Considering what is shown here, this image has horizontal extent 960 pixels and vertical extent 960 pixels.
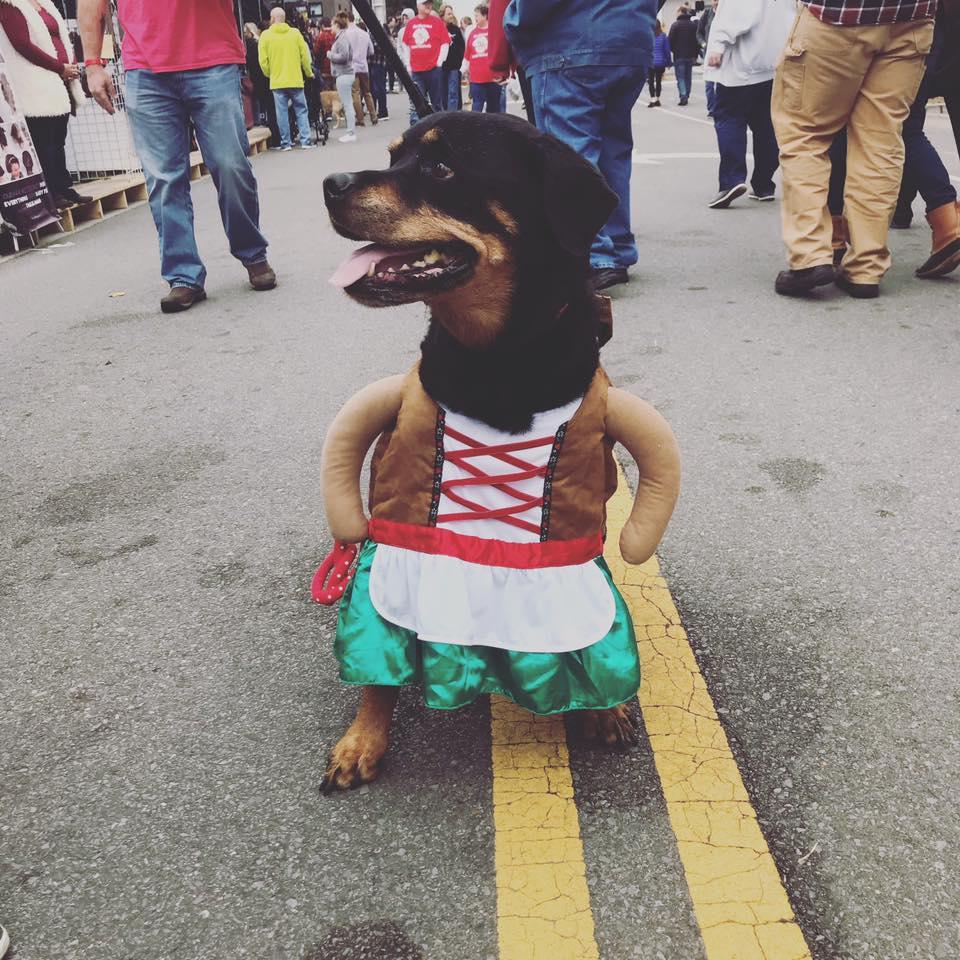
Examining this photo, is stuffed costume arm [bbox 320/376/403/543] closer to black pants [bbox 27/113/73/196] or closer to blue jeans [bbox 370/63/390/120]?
black pants [bbox 27/113/73/196]

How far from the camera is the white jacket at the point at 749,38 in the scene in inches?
274

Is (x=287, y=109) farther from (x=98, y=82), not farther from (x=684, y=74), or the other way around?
(x=98, y=82)

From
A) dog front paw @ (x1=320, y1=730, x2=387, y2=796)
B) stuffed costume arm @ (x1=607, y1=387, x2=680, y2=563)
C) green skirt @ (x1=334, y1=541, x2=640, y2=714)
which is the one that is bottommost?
dog front paw @ (x1=320, y1=730, x2=387, y2=796)

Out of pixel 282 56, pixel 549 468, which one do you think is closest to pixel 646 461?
pixel 549 468

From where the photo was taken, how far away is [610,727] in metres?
1.85

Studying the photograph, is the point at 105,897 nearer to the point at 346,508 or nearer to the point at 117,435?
the point at 346,508

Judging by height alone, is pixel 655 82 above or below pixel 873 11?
below

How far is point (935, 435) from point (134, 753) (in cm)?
288

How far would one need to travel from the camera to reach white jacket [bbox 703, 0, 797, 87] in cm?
695

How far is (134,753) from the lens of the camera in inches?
73.7

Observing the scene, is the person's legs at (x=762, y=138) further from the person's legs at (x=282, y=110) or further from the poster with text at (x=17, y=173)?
the person's legs at (x=282, y=110)

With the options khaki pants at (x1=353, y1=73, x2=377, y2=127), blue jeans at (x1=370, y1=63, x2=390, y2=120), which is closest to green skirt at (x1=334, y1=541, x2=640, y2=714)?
khaki pants at (x1=353, y1=73, x2=377, y2=127)

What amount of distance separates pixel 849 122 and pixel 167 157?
374 cm

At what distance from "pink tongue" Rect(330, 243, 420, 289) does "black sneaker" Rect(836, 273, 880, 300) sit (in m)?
3.95
